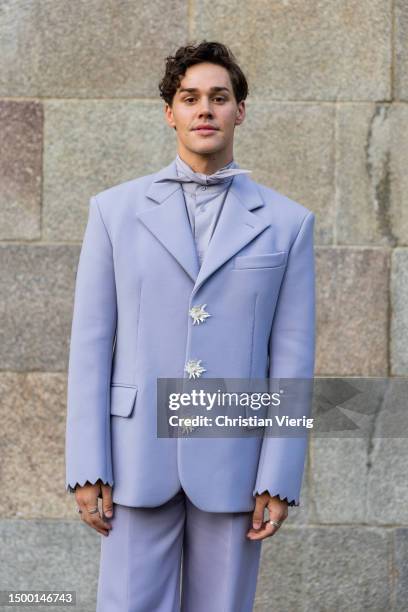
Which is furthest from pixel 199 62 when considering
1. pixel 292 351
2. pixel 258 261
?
pixel 292 351

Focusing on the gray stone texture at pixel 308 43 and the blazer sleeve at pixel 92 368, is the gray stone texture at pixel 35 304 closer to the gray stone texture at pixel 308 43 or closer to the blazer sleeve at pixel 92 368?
the gray stone texture at pixel 308 43

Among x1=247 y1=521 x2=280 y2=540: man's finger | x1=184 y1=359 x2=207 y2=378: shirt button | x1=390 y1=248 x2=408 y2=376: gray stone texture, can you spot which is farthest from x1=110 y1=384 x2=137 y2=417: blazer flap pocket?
x1=390 y1=248 x2=408 y2=376: gray stone texture

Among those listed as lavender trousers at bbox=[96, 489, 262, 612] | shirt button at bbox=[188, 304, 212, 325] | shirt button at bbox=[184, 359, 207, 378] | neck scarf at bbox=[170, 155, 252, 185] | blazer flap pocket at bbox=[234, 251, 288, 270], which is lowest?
lavender trousers at bbox=[96, 489, 262, 612]

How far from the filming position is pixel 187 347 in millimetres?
3014

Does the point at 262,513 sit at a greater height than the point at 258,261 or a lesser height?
lesser

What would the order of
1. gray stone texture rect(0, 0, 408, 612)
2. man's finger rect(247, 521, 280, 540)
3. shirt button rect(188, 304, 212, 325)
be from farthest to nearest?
gray stone texture rect(0, 0, 408, 612) < man's finger rect(247, 521, 280, 540) < shirt button rect(188, 304, 212, 325)

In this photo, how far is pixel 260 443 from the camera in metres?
3.14

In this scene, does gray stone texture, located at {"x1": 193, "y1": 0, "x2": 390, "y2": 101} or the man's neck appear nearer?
the man's neck

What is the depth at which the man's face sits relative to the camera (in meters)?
3.05

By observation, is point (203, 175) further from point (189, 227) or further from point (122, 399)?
point (122, 399)

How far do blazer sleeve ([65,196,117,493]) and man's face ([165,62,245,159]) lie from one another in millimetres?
393

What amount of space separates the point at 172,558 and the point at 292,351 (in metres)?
0.75

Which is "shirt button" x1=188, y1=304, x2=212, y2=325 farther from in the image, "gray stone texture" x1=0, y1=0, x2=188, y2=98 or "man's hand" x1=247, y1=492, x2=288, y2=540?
"gray stone texture" x1=0, y1=0, x2=188, y2=98

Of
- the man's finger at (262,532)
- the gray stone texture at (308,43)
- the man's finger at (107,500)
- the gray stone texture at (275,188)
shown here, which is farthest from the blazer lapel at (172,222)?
the gray stone texture at (308,43)
